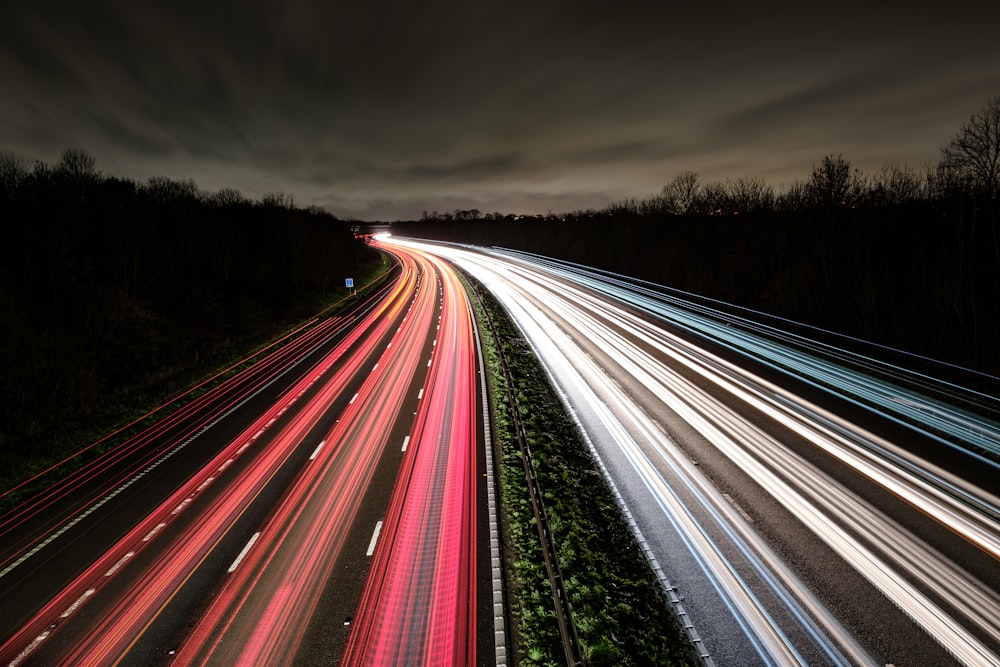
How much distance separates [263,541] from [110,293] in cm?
2372

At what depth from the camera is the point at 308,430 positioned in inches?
655

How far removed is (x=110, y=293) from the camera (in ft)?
83.4

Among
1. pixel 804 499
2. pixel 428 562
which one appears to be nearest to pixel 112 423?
pixel 428 562

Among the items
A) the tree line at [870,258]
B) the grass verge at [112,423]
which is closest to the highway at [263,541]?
the grass verge at [112,423]

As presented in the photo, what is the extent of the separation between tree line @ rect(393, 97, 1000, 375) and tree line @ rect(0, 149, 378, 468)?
39410 millimetres

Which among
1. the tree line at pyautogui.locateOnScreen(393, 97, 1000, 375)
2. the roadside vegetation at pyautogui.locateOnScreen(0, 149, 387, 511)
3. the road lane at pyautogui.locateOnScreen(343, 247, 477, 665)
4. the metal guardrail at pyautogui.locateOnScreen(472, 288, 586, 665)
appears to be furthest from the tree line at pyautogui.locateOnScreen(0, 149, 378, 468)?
the tree line at pyautogui.locateOnScreen(393, 97, 1000, 375)

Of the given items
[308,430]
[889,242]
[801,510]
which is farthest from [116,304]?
[889,242]

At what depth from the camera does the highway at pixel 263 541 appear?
800cm

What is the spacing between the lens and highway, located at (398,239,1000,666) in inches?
304

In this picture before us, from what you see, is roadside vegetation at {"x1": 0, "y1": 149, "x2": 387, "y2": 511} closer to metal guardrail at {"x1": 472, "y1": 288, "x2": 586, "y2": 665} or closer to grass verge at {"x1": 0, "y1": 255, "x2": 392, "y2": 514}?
grass verge at {"x1": 0, "y1": 255, "x2": 392, "y2": 514}

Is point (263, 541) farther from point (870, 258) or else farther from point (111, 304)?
point (870, 258)

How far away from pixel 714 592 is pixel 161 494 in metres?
14.7

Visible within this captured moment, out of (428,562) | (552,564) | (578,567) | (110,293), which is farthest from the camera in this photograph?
(110,293)

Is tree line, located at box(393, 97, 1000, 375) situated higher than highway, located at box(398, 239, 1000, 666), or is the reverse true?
tree line, located at box(393, 97, 1000, 375)
